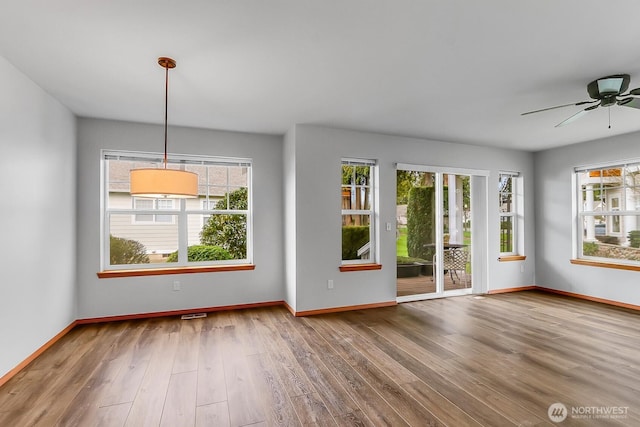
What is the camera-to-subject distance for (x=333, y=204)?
178 inches

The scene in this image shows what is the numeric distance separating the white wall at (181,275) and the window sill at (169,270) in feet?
0.19

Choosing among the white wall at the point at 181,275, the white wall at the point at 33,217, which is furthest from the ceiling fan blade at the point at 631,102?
the white wall at the point at 33,217

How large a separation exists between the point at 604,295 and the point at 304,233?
477 centimetres

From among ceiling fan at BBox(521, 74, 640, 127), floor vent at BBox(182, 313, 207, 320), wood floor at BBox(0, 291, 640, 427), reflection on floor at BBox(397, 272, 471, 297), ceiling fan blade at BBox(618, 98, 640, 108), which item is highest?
ceiling fan at BBox(521, 74, 640, 127)

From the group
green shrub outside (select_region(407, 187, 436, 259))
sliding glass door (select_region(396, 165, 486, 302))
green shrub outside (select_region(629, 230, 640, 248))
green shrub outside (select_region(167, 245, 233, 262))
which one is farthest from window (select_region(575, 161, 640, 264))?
green shrub outside (select_region(167, 245, 233, 262))

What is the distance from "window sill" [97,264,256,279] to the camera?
13.3 feet

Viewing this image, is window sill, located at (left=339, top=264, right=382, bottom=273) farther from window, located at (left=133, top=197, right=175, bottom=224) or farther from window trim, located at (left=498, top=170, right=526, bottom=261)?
window trim, located at (left=498, top=170, right=526, bottom=261)

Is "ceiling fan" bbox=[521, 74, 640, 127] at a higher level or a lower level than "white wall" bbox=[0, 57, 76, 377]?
higher

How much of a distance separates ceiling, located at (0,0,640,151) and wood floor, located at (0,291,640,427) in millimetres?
2564

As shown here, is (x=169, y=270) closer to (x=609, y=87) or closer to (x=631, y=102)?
(x=609, y=87)

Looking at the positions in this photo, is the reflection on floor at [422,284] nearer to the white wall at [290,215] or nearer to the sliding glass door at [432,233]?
the sliding glass door at [432,233]

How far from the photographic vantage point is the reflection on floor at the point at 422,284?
16.8ft

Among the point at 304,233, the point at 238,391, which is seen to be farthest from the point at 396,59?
the point at 238,391

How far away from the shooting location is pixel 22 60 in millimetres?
2561
